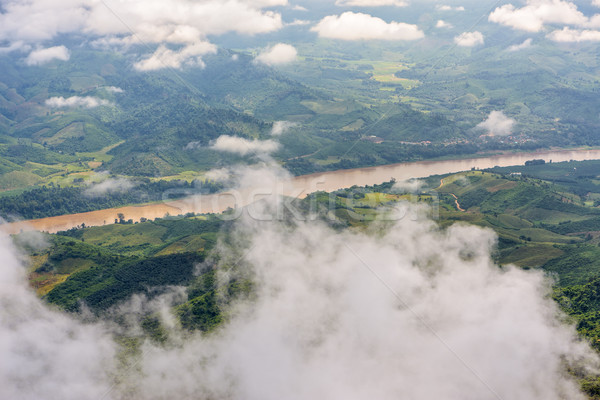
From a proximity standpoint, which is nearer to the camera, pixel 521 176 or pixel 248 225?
pixel 248 225

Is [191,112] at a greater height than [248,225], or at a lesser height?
greater

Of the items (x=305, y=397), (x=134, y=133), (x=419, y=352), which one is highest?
(x=134, y=133)

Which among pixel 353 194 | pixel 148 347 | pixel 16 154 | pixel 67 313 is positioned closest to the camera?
pixel 148 347

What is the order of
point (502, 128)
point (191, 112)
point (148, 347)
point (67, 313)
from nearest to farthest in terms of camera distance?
point (148, 347), point (67, 313), point (502, 128), point (191, 112)

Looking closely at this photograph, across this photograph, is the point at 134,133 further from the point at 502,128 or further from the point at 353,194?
the point at 502,128

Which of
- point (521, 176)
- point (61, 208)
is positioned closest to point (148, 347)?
point (61, 208)

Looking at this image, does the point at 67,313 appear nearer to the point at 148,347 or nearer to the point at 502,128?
the point at 148,347

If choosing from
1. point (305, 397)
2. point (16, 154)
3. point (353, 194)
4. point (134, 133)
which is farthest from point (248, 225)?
point (134, 133)
